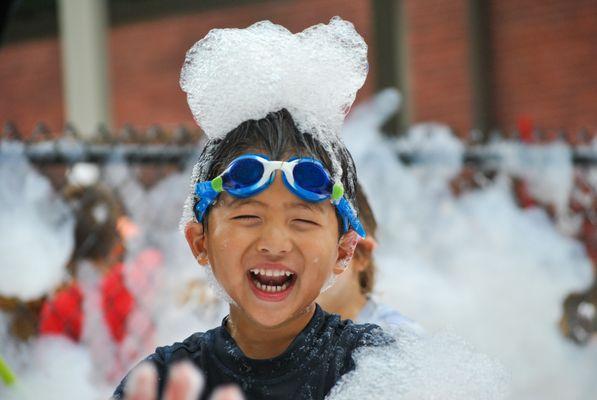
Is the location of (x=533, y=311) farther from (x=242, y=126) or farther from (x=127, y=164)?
(x=242, y=126)

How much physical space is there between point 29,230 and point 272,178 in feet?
8.66

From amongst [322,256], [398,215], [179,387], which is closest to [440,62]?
[398,215]

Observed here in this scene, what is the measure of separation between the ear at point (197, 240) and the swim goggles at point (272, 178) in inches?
3.2

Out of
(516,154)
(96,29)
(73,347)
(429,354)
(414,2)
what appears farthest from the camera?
(414,2)

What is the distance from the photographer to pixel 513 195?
541 cm

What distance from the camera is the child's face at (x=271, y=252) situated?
151 cm

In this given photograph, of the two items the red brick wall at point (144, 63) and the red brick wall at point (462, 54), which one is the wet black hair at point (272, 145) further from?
the red brick wall at point (144, 63)

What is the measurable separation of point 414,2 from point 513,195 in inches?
178

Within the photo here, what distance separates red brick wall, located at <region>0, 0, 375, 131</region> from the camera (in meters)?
9.94

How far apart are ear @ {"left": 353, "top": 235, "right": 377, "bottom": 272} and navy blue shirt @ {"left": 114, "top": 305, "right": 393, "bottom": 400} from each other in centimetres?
80

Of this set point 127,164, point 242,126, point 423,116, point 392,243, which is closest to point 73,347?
point 127,164

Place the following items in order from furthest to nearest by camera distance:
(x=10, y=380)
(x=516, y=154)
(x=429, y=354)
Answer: (x=516, y=154) → (x=10, y=380) → (x=429, y=354)

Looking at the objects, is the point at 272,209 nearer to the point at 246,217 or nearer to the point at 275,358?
the point at 246,217

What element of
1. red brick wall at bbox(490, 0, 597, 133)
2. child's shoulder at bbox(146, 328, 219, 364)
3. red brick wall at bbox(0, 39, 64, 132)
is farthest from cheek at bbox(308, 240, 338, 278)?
red brick wall at bbox(0, 39, 64, 132)
